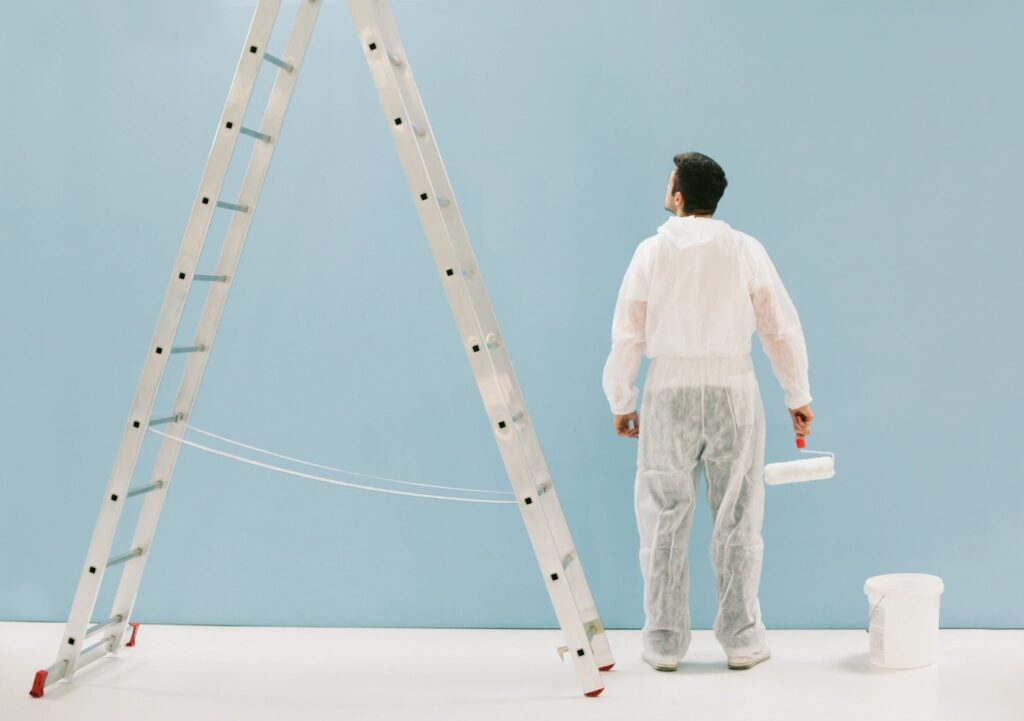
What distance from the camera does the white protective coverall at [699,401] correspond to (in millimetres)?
3135

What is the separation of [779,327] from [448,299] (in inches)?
38.3

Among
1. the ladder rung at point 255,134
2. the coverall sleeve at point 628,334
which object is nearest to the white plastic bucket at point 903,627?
the coverall sleeve at point 628,334

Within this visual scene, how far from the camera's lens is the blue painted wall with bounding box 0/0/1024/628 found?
3539 mm

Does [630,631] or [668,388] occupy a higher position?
[668,388]

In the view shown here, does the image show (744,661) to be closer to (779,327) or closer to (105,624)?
(779,327)

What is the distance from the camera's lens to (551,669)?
323cm

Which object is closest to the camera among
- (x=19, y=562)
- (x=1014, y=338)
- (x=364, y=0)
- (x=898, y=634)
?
(x=364, y=0)

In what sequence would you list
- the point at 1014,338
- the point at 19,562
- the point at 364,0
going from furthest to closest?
the point at 19,562 → the point at 1014,338 → the point at 364,0

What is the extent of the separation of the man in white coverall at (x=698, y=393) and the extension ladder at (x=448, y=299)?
0.87 ft

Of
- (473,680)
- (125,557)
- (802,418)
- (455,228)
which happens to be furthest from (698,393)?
(125,557)

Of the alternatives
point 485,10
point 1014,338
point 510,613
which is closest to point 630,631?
point 510,613

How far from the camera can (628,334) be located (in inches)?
125

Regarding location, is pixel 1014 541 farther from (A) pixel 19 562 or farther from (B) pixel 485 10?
(A) pixel 19 562

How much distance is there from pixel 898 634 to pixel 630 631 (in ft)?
2.84
